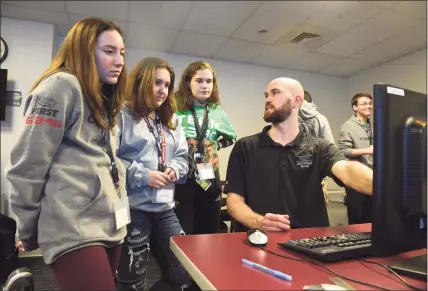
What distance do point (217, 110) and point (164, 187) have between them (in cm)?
84

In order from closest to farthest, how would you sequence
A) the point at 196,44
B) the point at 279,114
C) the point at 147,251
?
the point at 147,251 → the point at 279,114 → the point at 196,44

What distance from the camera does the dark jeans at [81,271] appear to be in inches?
31.7

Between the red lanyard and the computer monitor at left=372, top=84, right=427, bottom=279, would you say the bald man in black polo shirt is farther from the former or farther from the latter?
the computer monitor at left=372, top=84, right=427, bottom=279

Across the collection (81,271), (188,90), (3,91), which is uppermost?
(3,91)

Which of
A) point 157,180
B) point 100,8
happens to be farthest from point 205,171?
point 100,8

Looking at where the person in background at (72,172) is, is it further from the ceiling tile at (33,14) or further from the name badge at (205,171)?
the ceiling tile at (33,14)

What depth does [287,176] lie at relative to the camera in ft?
4.67

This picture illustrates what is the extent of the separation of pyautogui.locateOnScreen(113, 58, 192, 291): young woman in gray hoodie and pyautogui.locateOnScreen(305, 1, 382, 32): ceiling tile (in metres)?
2.21

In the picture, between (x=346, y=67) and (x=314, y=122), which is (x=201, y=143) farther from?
(x=346, y=67)

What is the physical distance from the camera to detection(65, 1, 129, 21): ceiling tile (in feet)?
9.70

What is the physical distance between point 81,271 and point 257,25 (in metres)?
3.21

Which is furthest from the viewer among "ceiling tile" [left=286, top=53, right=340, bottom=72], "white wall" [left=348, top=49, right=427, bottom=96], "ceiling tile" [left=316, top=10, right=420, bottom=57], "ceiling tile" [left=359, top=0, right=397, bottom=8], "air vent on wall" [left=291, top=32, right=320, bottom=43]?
"ceiling tile" [left=286, top=53, right=340, bottom=72]

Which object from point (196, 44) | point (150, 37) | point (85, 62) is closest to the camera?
point (85, 62)

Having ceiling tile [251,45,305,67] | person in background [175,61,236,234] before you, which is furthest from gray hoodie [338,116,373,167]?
ceiling tile [251,45,305,67]
